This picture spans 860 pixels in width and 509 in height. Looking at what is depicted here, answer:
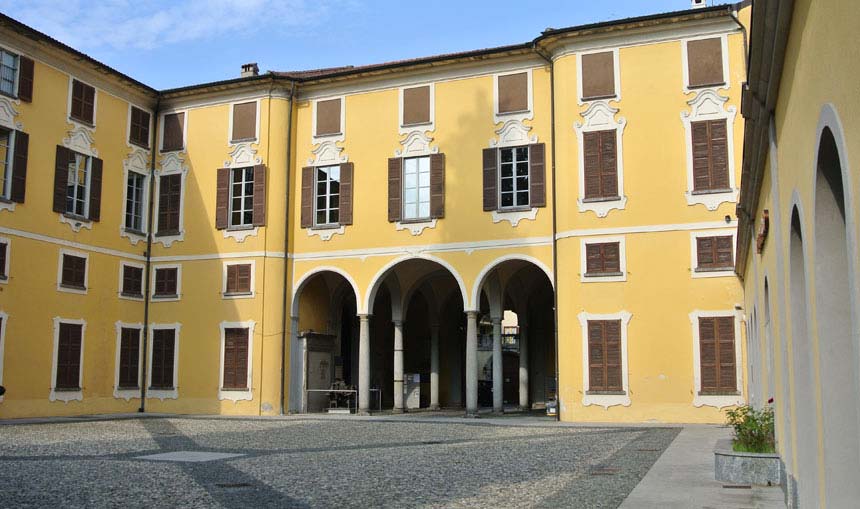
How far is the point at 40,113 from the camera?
22141 millimetres

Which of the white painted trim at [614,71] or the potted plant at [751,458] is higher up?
the white painted trim at [614,71]

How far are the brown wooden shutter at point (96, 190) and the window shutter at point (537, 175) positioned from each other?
11.8 m

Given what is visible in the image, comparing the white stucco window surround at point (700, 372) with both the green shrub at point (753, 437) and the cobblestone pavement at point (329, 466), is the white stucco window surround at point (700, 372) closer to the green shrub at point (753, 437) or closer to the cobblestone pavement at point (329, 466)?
the cobblestone pavement at point (329, 466)

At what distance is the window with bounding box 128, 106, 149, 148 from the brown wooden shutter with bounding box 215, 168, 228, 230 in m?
2.63

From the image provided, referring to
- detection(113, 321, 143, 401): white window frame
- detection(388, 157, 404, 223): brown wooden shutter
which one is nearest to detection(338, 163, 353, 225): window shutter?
detection(388, 157, 404, 223): brown wooden shutter

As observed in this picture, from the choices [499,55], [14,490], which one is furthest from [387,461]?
[499,55]

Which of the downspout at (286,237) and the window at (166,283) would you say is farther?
the window at (166,283)

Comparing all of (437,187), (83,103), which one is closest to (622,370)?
(437,187)

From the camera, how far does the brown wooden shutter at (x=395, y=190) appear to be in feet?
77.4

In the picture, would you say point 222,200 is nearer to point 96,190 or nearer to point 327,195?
point 327,195

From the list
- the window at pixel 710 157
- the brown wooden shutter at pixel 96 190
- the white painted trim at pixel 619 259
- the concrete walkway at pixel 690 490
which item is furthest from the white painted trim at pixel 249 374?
the concrete walkway at pixel 690 490

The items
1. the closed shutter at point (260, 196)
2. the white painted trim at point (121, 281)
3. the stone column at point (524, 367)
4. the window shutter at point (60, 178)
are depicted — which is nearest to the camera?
the window shutter at point (60, 178)

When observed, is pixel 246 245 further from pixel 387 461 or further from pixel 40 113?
pixel 387 461

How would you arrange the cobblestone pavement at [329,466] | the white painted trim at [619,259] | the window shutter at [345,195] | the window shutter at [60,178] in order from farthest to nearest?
the window shutter at [345,195]
the window shutter at [60,178]
the white painted trim at [619,259]
the cobblestone pavement at [329,466]
